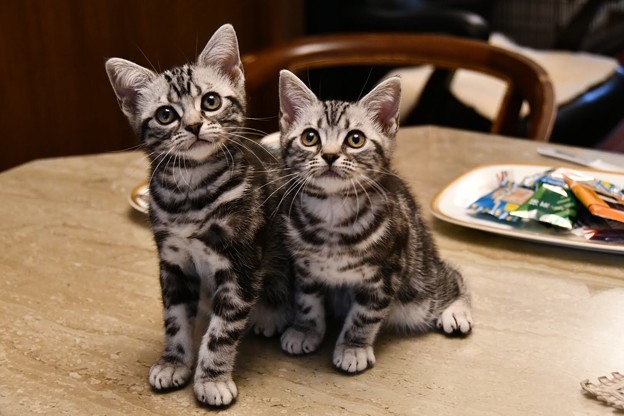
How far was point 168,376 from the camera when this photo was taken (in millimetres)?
1014

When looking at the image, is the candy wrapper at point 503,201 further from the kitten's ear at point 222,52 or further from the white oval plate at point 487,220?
the kitten's ear at point 222,52

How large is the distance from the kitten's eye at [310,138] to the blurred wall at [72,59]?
134cm

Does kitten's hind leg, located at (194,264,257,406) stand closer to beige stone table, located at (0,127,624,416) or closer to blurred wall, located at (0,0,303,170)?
beige stone table, located at (0,127,624,416)

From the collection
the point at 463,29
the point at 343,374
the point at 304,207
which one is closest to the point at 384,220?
the point at 304,207

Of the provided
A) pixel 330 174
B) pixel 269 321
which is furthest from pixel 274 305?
pixel 330 174

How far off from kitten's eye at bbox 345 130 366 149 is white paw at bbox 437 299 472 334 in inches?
11.9

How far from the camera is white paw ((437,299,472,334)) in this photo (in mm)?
1138

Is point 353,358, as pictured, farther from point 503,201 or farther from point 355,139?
point 503,201

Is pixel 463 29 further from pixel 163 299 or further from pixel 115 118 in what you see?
pixel 163 299

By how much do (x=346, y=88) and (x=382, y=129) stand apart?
2.30m

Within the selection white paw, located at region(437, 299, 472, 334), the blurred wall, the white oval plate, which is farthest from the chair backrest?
white paw, located at region(437, 299, 472, 334)

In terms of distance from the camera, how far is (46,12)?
2488 millimetres

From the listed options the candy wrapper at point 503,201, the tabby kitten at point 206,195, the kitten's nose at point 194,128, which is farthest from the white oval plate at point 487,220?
the kitten's nose at point 194,128

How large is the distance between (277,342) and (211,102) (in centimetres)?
37
